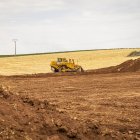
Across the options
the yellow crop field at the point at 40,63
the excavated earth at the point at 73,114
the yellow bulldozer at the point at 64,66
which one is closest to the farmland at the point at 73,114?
the excavated earth at the point at 73,114

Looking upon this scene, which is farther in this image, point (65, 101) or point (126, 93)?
point (126, 93)

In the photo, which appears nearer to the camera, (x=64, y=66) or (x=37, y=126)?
(x=37, y=126)

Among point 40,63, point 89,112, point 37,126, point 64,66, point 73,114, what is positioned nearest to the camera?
point 37,126

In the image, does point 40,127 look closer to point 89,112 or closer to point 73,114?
point 73,114

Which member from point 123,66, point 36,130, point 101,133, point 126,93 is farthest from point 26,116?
point 123,66

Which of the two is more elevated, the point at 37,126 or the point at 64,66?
the point at 64,66

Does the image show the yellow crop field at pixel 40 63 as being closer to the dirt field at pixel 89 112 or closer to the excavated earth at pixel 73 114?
the dirt field at pixel 89 112

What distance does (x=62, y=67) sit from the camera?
43938 mm

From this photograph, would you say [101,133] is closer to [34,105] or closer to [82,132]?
[82,132]

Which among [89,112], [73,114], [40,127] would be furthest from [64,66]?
[40,127]

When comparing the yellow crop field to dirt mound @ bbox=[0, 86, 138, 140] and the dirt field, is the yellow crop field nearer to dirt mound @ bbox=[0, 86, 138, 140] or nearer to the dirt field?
the dirt field

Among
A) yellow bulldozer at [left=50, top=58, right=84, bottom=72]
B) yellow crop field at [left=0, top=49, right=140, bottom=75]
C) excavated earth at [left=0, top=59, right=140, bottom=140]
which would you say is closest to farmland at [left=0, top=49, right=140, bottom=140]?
excavated earth at [left=0, top=59, right=140, bottom=140]

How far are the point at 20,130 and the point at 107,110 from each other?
806 centimetres

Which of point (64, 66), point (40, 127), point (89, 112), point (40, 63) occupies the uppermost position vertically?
point (64, 66)
